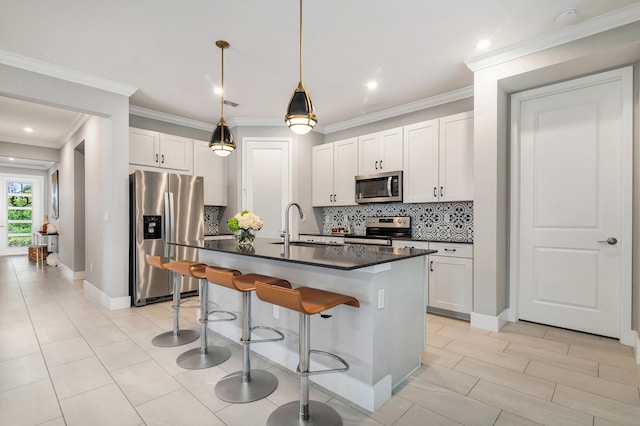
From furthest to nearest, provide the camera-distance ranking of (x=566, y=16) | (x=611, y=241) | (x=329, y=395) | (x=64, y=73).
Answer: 1. (x=64, y=73)
2. (x=611, y=241)
3. (x=566, y=16)
4. (x=329, y=395)

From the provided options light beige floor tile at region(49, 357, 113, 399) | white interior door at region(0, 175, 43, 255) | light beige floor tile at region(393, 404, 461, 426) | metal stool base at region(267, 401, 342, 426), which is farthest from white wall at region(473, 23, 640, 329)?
white interior door at region(0, 175, 43, 255)

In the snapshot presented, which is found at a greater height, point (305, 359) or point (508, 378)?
point (305, 359)

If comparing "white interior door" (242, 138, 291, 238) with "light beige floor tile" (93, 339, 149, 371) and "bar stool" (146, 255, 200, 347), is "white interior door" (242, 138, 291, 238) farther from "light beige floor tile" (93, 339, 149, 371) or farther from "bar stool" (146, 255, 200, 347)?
"light beige floor tile" (93, 339, 149, 371)

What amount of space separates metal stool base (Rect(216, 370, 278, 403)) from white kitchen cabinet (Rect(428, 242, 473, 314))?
7.40 ft

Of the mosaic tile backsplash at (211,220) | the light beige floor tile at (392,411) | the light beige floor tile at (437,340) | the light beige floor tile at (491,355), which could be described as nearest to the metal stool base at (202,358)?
the light beige floor tile at (392,411)

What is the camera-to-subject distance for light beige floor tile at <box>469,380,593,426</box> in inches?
70.3

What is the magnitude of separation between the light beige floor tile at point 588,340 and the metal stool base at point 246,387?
8.71 feet

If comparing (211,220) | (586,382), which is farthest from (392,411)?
(211,220)

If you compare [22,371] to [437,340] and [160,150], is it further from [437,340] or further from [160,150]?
[437,340]

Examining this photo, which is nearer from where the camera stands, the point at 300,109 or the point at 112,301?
the point at 300,109

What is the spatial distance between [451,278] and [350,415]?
222cm

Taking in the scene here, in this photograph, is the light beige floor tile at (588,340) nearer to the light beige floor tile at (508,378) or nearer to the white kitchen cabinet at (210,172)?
the light beige floor tile at (508,378)

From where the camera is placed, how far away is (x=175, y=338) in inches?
115

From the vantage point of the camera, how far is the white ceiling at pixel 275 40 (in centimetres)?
243
